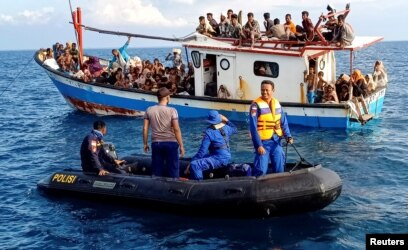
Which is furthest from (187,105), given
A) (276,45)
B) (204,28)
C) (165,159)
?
(165,159)

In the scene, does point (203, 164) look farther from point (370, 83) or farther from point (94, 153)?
point (370, 83)

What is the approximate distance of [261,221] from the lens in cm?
998

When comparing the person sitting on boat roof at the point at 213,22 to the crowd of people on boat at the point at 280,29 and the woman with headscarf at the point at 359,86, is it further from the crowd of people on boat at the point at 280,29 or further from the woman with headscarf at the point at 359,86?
the woman with headscarf at the point at 359,86

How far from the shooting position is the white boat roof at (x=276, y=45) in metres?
17.4

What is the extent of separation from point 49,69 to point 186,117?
21.6 ft

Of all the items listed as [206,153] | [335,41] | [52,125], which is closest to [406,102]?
[335,41]

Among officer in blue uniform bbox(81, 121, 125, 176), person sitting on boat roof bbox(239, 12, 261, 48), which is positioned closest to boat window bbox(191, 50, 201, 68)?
person sitting on boat roof bbox(239, 12, 261, 48)

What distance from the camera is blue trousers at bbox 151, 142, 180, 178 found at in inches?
416

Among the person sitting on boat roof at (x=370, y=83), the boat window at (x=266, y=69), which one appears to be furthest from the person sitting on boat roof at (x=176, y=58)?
the person sitting on boat roof at (x=370, y=83)

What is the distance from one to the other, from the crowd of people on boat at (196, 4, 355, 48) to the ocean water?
2.88 metres

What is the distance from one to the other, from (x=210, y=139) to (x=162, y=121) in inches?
37.2

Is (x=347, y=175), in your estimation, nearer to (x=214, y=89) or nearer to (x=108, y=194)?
(x=108, y=194)

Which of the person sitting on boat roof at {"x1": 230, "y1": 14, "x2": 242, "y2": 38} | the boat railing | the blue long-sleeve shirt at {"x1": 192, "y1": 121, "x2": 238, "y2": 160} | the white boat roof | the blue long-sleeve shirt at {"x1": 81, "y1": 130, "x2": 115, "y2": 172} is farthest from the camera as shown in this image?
the person sitting on boat roof at {"x1": 230, "y1": 14, "x2": 242, "y2": 38}

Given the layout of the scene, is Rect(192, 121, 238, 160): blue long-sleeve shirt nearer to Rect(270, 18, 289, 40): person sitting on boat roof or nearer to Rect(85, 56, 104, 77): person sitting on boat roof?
Rect(270, 18, 289, 40): person sitting on boat roof
